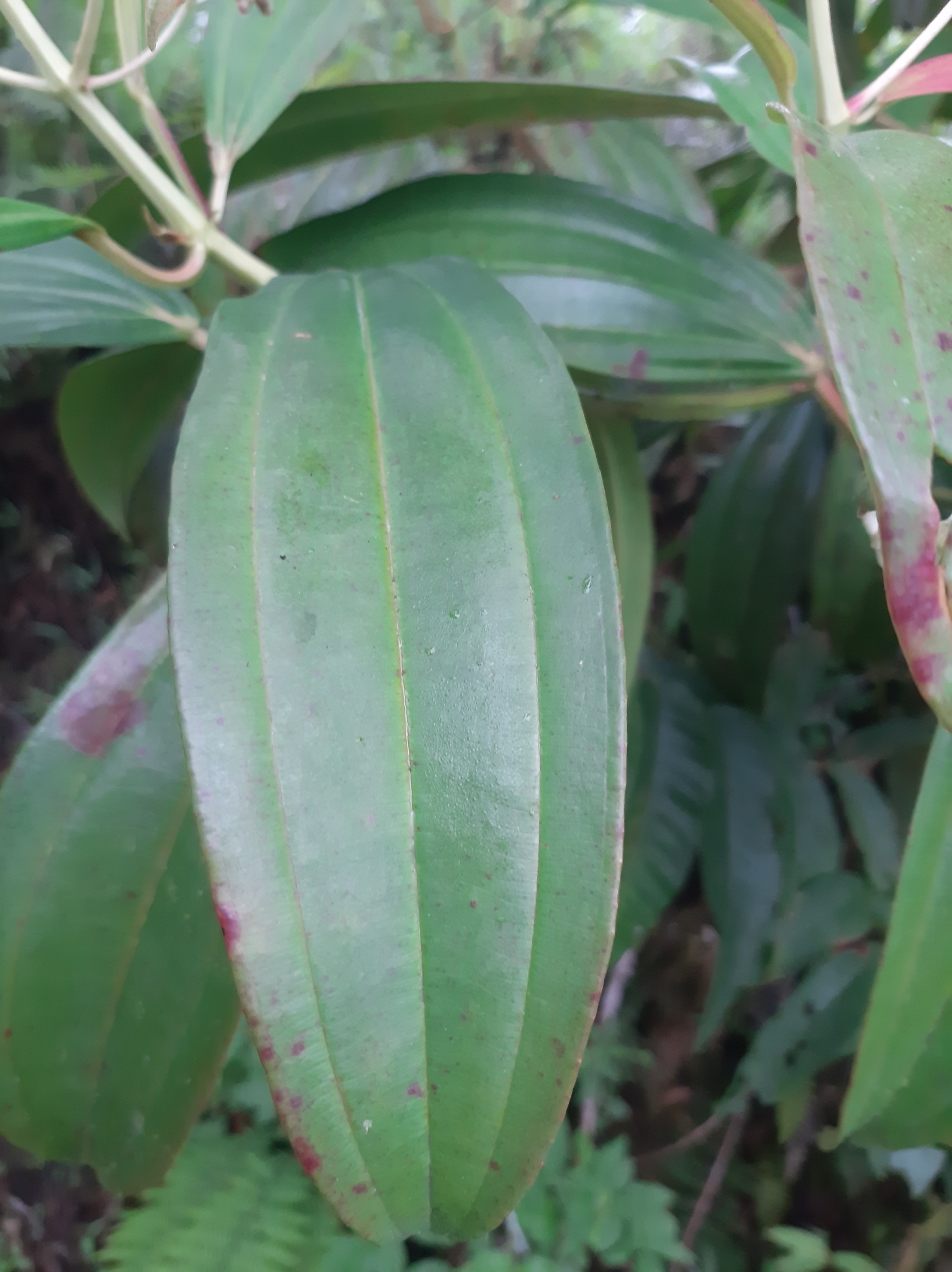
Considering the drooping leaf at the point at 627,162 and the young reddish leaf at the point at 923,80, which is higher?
the drooping leaf at the point at 627,162

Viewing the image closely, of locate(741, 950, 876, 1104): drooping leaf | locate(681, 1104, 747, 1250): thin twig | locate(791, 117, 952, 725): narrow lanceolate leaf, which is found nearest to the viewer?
locate(791, 117, 952, 725): narrow lanceolate leaf

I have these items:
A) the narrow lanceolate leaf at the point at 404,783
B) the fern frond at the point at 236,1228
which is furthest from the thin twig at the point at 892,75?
the fern frond at the point at 236,1228

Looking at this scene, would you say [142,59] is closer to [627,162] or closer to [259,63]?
[259,63]

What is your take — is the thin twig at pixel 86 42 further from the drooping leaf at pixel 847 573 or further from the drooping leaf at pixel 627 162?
the drooping leaf at pixel 847 573

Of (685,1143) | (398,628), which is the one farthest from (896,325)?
(685,1143)

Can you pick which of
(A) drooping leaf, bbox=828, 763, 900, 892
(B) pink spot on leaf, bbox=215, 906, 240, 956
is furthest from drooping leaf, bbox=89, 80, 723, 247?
(A) drooping leaf, bbox=828, 763, 900, 892

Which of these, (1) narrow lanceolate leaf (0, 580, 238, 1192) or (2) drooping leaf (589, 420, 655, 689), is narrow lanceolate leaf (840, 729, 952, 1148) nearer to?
(2) drooping leaf (589, 420, 655, 689)

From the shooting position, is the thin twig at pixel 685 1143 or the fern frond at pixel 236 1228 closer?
the fern frond at pixel 236 1228
